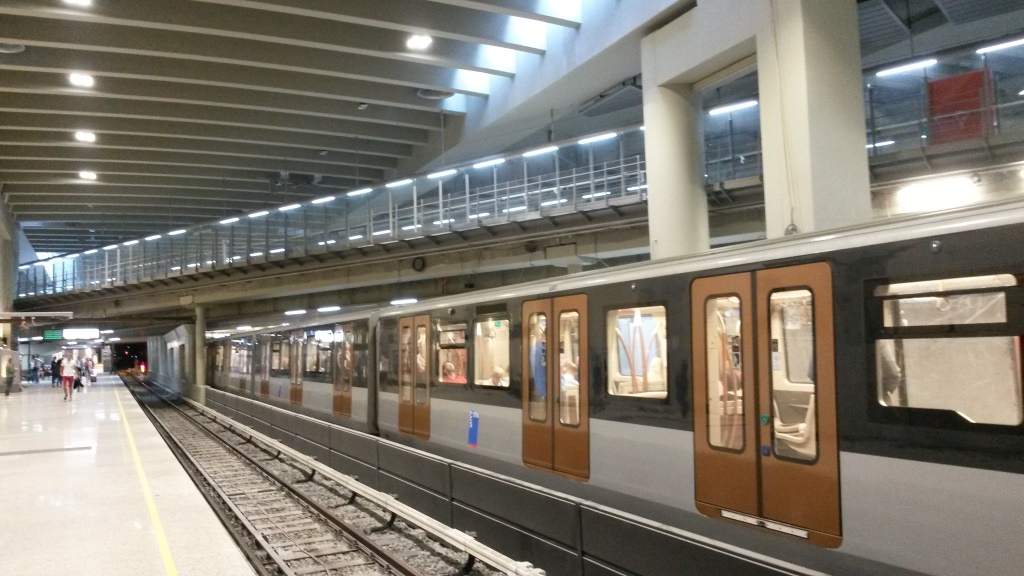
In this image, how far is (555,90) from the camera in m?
16.2

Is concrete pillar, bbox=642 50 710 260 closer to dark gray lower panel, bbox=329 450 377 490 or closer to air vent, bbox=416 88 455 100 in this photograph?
dark gray lower panel, bbox=329 450 377 490

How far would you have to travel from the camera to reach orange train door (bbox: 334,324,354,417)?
1625cm

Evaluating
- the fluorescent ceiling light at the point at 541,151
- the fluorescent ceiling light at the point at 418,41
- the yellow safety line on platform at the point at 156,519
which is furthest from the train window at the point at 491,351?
the fluorescent ceiling light at the point at 541,151

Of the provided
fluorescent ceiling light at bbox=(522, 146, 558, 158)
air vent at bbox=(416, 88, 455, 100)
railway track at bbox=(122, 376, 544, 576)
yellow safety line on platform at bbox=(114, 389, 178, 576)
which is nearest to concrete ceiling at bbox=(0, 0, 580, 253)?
air vent at bbox=(416, 88, 455, 100)

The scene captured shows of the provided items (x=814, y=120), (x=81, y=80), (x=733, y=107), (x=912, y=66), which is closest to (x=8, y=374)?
Result: (x=81, y=80)

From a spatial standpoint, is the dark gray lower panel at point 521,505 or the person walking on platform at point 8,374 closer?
the dark gray lower panel at point 521,505

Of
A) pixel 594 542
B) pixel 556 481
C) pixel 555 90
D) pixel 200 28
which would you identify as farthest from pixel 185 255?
pixel 594 542

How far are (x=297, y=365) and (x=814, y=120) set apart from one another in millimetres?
15221

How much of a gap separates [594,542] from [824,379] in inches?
92.5

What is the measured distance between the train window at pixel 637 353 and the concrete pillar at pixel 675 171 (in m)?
5.06

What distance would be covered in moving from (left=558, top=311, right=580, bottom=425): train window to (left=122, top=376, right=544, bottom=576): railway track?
188cm

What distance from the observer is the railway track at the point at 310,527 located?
820cm

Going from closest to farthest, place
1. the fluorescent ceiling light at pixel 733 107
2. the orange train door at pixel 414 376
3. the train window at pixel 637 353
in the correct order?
the train window at pixel 637 353
the orange train door at pixel 414 376
the fluorescent ceiling light at pixel 733 107

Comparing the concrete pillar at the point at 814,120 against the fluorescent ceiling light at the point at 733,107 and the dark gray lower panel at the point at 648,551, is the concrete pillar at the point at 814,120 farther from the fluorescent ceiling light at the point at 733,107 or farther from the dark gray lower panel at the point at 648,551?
the dark gray lower panel at the point at 648,551
